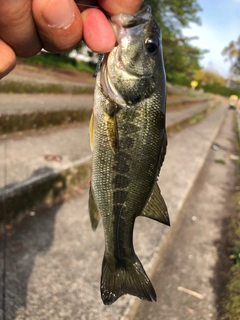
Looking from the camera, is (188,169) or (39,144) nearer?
(39,144)

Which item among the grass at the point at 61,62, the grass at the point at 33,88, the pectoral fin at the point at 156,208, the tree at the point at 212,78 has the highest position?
the pectoral fin at the point at 156,208

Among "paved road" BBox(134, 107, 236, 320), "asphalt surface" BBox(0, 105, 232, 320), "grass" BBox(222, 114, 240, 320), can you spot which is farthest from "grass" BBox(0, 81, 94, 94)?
"grass" BBox(222, 114, 240, 320)

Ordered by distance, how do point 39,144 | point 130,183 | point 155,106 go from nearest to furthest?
point 155,106
point 130,183
point 39,144

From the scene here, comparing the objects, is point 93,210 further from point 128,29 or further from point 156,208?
point 128,29

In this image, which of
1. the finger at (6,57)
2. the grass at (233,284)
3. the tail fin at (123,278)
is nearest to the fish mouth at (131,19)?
the finger at (6,57)

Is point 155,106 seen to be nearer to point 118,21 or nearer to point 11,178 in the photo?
point 118,21

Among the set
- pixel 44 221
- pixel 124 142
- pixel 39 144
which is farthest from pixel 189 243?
pixel 124 142

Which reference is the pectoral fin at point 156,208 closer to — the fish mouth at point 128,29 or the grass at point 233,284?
the fish mouth at point 128,29

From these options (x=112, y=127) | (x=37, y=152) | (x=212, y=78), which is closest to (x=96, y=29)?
(x=112, y=127)
